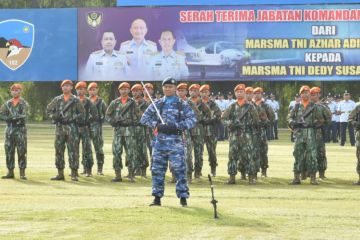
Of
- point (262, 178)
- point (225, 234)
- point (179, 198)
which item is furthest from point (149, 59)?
point (225, 234)

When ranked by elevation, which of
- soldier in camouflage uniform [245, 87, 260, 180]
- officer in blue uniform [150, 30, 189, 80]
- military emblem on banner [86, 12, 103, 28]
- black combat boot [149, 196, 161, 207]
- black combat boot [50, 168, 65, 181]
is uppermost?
military emblem on banner [86, 12, 103, 28]

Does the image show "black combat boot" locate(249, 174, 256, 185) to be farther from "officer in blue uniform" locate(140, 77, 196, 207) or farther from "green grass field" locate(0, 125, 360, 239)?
"officer in blue uniform" locate(140, 77, 196, 207)

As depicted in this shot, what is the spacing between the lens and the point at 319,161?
20.1m

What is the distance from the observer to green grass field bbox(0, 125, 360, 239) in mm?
12180

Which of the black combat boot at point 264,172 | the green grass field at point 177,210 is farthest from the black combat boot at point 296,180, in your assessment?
the black combat boot at point 264,172

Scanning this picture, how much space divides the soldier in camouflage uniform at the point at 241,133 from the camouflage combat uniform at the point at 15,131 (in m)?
4.19

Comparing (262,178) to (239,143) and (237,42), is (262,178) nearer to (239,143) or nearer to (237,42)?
(239,143)

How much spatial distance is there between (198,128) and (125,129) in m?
1.68

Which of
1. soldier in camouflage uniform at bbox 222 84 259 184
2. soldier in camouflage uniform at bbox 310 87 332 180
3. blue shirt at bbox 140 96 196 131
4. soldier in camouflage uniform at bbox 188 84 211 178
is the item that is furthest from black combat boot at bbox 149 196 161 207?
soldier in camouflage uniform at bbox 310 87 332 180

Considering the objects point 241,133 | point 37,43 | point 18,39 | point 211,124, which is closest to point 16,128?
point 211,124

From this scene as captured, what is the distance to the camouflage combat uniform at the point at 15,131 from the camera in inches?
794

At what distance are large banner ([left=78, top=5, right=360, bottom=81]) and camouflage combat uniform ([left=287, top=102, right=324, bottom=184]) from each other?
19.7 metres

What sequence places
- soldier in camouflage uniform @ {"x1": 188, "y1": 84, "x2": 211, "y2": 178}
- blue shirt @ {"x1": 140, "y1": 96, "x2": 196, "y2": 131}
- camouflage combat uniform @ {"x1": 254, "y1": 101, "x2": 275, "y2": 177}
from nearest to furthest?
blue shirt @ {"x1": 140, "y1": 96, "x2": 196, "y2": 131} → camouflage combat uniform @ {"x1": 254, "y1": 101, "x2": 275, "y2": 177} → soldier in camouflage uniform @ {"x1": 188, "y1": 84, "x2": 211, "y2": 178}

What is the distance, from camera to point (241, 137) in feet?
63.8
